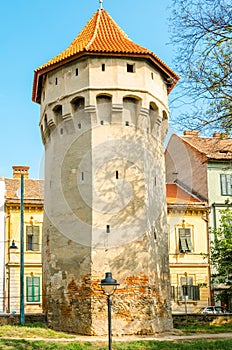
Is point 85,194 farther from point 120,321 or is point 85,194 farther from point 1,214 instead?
point 1,214

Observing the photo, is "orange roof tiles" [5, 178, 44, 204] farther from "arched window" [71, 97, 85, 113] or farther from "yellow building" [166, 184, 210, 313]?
"arched window" [71, 97, 85, 113]

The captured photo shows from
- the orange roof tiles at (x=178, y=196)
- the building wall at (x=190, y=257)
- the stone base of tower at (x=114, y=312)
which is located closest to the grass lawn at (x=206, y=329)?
the stone base of tower at (x=114, y=312)

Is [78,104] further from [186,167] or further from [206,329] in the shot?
[186,167]

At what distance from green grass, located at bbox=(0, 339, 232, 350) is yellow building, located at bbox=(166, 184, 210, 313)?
13.9m

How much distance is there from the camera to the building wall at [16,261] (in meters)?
29.7

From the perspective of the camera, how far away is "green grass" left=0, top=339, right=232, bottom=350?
51.3 ft

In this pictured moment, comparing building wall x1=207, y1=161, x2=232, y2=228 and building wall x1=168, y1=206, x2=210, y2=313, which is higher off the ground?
building wall x1=207, y1=161, x2=232, y2=228

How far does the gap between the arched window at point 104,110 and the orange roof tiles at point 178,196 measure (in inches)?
535

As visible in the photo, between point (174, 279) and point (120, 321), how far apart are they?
13.2 meters

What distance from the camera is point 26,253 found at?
30.8 m

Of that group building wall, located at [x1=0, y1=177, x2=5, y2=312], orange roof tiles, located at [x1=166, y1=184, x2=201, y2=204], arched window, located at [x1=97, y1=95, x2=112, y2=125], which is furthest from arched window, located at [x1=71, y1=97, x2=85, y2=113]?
orange roof tiles, located at [x1=166, y1=184, x2=201, y2=204]

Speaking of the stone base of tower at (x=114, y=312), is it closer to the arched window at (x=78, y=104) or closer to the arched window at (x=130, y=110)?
the arched window at (x=130, y=110)

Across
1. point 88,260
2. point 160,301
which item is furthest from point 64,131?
point 160,301

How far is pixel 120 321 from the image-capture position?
18.9 m
